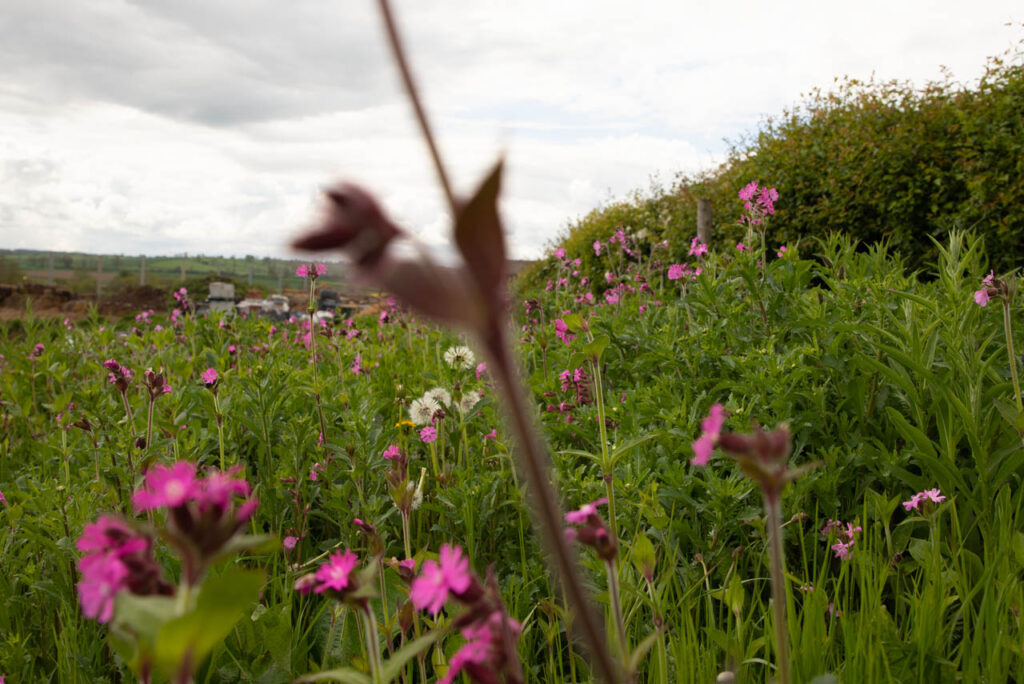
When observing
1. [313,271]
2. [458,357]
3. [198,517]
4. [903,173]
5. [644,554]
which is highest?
[903,173]

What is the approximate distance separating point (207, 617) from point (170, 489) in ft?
0.31

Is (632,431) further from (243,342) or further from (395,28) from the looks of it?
(243,342)

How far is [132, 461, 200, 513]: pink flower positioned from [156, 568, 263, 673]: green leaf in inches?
2.9

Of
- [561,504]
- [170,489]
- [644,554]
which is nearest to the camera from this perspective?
[170,489]

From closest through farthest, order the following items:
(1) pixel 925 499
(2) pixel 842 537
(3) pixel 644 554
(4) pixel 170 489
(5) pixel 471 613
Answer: (4) pixel 170 489, (5) pixel 471 613, (3) pixel 644 554, (1) pixel 925 499, (2) pixel 842 537

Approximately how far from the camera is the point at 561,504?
6.23 ft

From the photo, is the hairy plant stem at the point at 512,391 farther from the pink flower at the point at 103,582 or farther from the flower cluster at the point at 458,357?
the flower cluster at the point at 458,357

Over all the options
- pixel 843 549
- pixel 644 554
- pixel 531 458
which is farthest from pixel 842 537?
pixel 531 458

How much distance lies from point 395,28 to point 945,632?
6.68 ft

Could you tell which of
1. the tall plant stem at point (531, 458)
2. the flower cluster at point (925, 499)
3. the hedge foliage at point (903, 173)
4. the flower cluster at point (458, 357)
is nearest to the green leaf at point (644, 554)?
the tall plant stem at point (531, 458)

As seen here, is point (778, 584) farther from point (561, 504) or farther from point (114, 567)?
point (561, 504)

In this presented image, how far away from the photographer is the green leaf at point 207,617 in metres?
0.44

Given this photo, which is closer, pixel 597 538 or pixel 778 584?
pixel 778 584

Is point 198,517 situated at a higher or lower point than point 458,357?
higher
